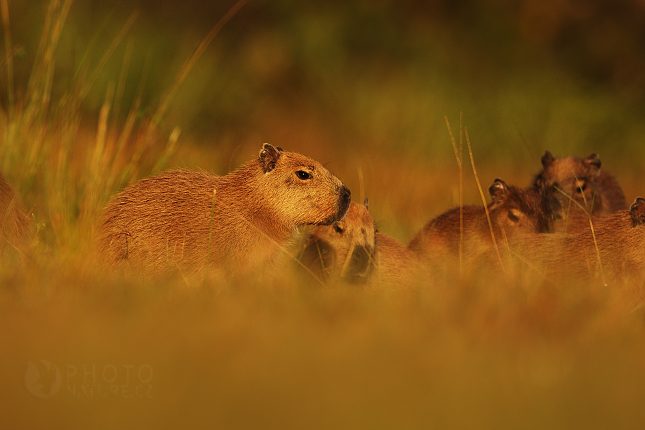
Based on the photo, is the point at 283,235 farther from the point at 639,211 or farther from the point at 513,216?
the point at 513,216

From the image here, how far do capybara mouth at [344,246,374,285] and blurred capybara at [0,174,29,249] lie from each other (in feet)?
7.15

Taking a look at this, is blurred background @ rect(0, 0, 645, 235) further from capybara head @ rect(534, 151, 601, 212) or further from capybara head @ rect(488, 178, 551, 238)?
capybara head @ rect(488, 178, 551, 238)

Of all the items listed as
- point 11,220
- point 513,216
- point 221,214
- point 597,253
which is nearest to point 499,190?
point 513,216

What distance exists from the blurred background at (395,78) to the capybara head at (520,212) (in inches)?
77.9

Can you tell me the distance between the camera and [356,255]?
17.4 ft

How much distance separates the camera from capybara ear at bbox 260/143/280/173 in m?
4.87

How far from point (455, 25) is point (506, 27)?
1058 mm

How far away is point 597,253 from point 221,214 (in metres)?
2.46

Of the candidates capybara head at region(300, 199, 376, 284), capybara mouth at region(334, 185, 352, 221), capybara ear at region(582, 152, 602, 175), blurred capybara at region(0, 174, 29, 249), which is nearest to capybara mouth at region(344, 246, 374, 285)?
capybara head at region(300, 199, 376, 284)

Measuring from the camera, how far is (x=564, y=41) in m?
14.8

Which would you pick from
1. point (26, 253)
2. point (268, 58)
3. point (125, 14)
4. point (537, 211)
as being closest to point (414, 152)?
point (268, 58)

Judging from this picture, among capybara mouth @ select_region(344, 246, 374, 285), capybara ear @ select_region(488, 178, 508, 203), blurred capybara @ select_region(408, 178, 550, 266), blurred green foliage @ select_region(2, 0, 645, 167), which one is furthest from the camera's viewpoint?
blurred green foliage @ select_region(2, 0, 645, 167)

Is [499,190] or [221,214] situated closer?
[221,214]

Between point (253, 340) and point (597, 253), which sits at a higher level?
point (597, 253)
